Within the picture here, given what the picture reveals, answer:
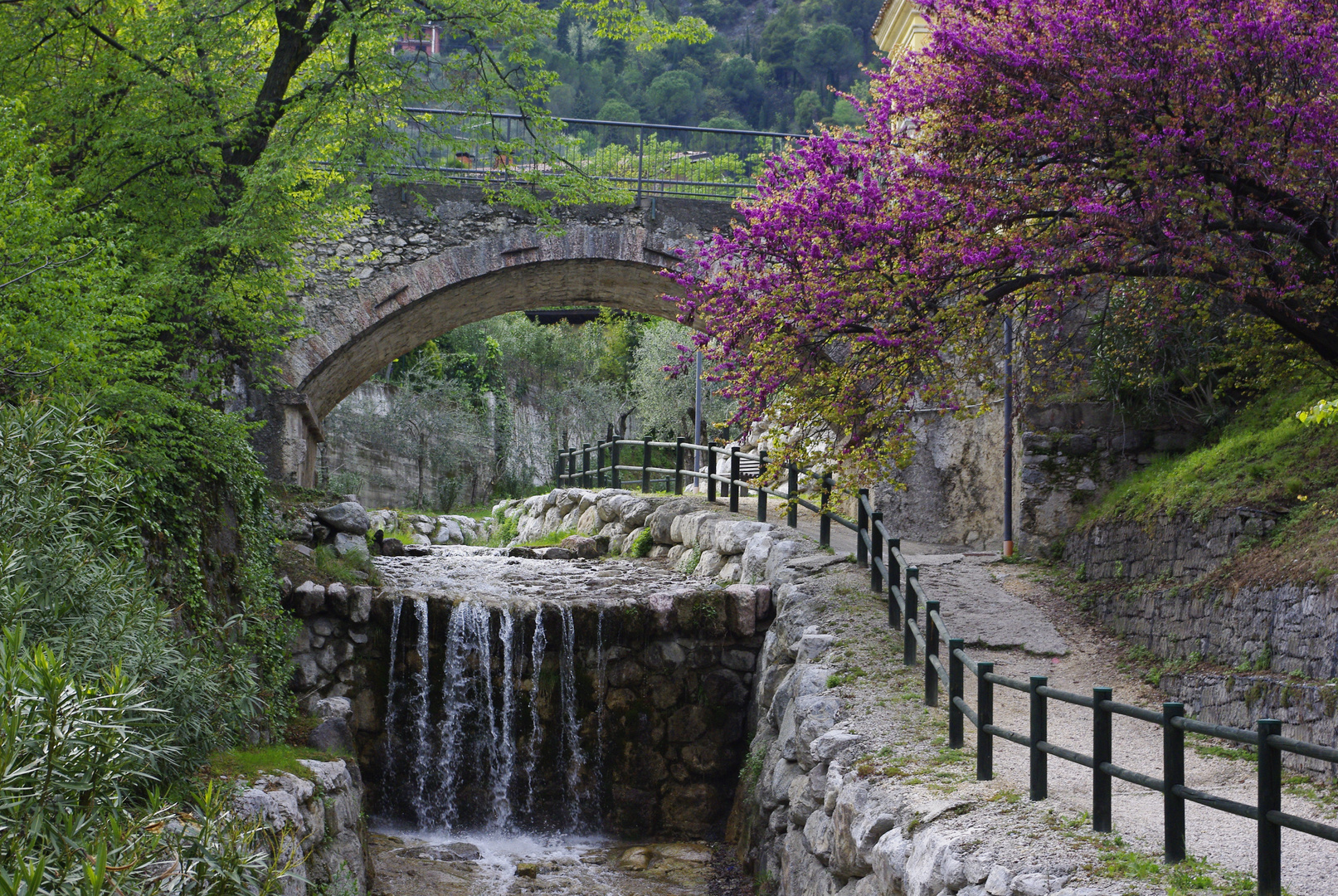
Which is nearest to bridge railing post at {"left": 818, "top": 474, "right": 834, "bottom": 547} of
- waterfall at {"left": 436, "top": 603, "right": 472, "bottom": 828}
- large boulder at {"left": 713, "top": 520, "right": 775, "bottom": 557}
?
large boulder at {"left": 713, "top": 520, "right": 775, "bottom": 557}

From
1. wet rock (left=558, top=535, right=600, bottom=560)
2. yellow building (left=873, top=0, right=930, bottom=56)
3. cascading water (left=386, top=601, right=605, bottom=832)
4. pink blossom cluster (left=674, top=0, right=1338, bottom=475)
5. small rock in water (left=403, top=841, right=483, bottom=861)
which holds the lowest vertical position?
small rock in water (left=403, top=841, right=483, bottom=861)

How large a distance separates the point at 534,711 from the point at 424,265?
6285 millimetres

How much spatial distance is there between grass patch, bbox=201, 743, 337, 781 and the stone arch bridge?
6.82 meters

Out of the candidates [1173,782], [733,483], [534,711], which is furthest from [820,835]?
[733,483]

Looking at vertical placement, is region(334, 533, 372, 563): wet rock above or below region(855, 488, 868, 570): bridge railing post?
below

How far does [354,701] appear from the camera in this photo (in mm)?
9438

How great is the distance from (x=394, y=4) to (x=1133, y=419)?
7597 mm

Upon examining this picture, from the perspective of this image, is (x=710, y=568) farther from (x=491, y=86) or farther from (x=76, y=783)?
(x=76, y=783)

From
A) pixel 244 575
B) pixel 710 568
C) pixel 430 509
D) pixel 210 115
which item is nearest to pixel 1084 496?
pixel 710 568

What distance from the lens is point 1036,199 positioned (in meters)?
7.32

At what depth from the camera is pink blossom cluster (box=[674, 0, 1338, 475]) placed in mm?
6582

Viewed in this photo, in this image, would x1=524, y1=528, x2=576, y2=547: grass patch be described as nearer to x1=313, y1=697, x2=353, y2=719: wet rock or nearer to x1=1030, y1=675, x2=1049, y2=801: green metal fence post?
x1=313, y1=697, x2=353, y2=719: wet rock

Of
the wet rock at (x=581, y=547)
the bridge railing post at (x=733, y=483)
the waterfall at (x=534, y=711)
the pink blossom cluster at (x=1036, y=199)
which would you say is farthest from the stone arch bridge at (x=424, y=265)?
the pink blossom cluster at (x=1036, y=199)

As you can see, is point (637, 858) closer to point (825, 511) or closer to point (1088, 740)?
point (825, 511)
